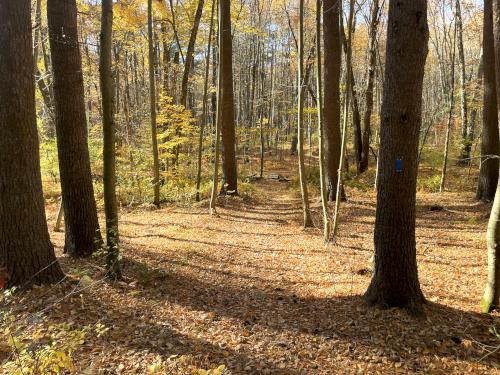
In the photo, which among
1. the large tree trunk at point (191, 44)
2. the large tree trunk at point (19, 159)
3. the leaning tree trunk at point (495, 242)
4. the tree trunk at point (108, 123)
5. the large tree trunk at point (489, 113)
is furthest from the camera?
the large tree trunk at point (191, 44)

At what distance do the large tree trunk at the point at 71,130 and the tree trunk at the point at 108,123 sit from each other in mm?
1419

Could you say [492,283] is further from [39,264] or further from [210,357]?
[39,264]

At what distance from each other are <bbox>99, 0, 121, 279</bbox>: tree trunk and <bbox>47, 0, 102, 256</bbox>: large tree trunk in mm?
1419

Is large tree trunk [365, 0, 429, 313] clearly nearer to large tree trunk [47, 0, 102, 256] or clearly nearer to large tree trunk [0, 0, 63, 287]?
large tree trunk [0, 0, 63, 287]

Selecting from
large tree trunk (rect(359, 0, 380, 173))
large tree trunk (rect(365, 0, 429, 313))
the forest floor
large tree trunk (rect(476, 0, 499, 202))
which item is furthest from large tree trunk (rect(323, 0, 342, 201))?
large tree trunk (rect(365, 0, 429, 313))

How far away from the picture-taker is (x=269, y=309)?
519cm

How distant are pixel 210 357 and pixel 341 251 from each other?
4.79m

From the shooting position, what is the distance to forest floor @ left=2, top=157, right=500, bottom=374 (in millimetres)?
3826

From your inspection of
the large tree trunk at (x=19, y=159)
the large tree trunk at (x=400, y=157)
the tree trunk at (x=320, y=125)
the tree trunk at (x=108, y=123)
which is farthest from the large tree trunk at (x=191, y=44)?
the large tree trunk at (x=400, y=157)

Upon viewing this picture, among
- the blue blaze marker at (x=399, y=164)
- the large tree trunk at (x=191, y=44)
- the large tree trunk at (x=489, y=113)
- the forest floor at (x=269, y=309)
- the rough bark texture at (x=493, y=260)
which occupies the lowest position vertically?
the forest floor at (x=269, y=309)

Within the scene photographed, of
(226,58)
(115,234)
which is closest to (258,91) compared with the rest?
(226,58)

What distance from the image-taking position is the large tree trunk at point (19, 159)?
465 cm

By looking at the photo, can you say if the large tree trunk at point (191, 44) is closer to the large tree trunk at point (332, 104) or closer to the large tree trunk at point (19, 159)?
the large tree trunk at point (332, 104)

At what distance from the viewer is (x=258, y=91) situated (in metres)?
35.2
